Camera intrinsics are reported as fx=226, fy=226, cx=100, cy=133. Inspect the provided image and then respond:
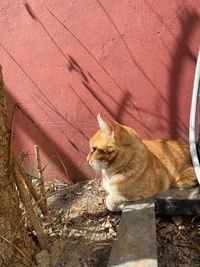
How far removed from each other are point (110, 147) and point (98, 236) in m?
0.78

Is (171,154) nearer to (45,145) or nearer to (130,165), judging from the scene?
(130,165)

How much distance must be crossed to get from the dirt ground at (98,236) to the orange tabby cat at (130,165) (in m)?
0.23

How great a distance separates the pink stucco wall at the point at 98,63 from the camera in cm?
228

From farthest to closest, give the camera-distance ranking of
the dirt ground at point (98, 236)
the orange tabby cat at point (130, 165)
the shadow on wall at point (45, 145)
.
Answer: the shadow on wall at point (45, 145)
the orange tabby cat at point (130, 165)
the dirt ground at point (98, 236)

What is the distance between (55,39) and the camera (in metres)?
2.48

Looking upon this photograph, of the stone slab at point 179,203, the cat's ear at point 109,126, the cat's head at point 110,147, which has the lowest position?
the stone slab at point 179,203

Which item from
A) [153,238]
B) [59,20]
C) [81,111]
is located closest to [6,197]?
[153,238]

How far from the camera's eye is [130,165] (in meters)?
2.10

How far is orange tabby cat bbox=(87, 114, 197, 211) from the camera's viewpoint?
200 cm

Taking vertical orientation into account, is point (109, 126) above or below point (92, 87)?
below

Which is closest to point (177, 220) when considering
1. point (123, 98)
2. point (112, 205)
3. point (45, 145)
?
point (112, 205)

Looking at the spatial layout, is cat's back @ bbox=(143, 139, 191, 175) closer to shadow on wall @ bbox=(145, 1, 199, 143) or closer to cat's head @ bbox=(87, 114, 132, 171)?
shadow on wall @ bbox=(145, 1, 199, 143)

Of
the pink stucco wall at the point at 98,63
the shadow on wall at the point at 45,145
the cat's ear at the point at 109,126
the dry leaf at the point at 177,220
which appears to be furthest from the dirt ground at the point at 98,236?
the pink stucco wall at the point at 98,63

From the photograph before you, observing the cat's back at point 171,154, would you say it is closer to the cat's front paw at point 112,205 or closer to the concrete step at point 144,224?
the concrete step at point 144,224
